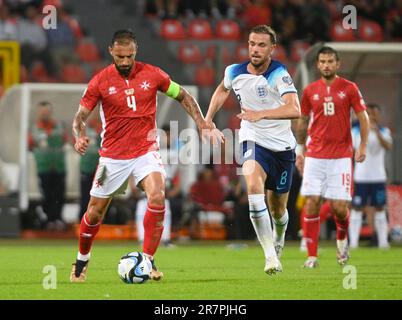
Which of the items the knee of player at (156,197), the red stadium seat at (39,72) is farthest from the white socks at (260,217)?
the red stadium seat at (39,72)

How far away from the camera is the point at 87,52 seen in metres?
24.2

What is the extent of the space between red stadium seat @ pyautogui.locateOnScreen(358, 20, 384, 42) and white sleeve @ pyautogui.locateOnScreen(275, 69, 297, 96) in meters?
14.7

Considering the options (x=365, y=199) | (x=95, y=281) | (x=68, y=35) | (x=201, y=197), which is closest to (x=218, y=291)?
(x=95, y=281)

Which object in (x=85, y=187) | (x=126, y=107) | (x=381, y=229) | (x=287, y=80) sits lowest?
(x=381, y=229)

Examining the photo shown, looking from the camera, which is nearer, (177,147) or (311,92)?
(311,92)

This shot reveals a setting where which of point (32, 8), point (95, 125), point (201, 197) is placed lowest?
point (201, 197)

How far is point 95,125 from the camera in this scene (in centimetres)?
2012

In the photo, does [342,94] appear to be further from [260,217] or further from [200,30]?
[200,30]

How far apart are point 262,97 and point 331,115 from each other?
85.3 inches

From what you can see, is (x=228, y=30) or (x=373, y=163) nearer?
(x=373, y=163)

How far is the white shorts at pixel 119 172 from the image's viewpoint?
1045 cm

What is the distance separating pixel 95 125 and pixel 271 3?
6.90 metres

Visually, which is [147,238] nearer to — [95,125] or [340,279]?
[340,279]

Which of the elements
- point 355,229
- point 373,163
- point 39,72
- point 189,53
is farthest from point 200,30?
point 355,229
